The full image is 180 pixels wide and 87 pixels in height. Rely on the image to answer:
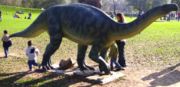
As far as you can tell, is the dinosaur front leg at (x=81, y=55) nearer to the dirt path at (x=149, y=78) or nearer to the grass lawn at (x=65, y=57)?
the grass lawn at (x=65, y=57)

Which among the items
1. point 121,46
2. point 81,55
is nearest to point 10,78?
point 81,55

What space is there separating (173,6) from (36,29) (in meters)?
4.33

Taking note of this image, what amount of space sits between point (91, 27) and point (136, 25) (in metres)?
1.18

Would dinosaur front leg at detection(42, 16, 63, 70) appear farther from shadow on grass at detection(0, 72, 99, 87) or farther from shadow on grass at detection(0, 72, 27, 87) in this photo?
shadow on grass at detection(0, 72, 27, 87)

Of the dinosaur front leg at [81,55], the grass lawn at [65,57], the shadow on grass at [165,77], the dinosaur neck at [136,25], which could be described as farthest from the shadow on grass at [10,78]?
the shadow on grass at [165,77]

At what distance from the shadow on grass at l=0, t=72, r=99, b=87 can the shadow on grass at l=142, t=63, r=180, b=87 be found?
190 centimetres

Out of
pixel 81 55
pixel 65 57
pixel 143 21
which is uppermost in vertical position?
pixel 143 21

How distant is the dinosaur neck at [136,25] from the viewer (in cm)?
907

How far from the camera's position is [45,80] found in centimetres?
1042

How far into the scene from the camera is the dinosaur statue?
31.7 ft

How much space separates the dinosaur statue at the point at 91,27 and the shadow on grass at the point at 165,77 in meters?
1.65

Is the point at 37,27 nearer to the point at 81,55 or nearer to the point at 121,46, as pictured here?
the point at 81,55

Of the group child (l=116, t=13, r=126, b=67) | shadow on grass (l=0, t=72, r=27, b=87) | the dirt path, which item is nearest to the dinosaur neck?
the dirt path

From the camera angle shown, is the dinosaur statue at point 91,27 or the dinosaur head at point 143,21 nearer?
the dinosaur head at point 143,21
